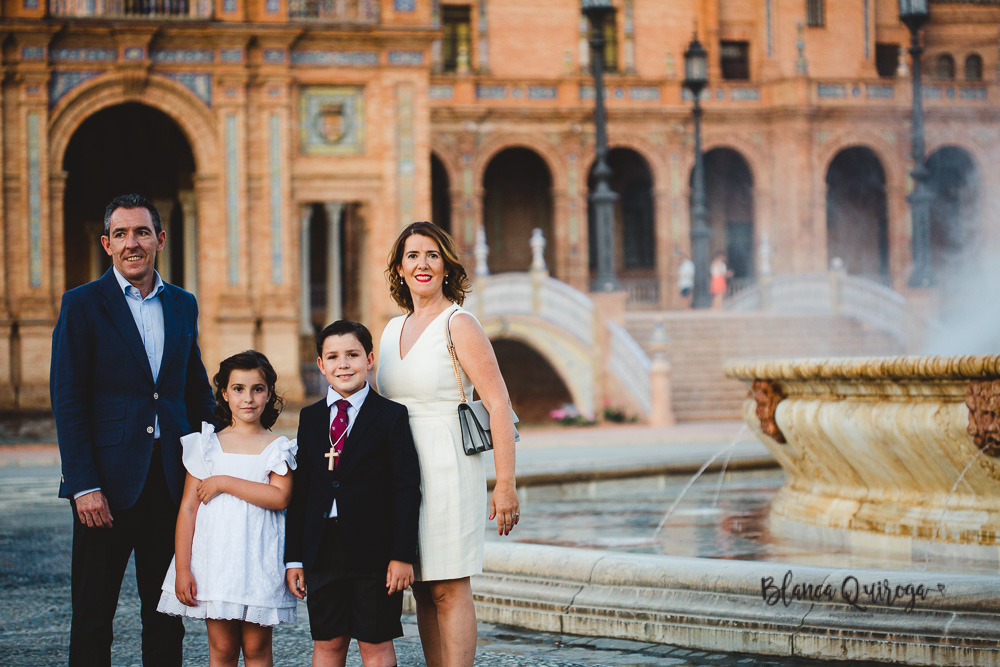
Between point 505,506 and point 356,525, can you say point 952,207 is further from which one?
point 356,525

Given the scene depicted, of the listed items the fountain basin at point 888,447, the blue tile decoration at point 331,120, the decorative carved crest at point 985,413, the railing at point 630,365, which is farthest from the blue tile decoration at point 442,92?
the decorative carved crest at point 985,413

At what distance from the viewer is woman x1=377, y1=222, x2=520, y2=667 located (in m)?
4.29

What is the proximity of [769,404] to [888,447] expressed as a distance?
1.07m

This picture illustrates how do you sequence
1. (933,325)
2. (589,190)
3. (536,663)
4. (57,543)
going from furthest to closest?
(589,190) < (933,325) < (57,543) < (536,663)

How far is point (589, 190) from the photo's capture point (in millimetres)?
38344

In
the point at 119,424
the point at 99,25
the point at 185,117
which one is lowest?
the point at 119,424

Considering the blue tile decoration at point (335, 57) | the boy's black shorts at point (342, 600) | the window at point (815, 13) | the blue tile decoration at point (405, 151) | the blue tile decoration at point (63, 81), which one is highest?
the window at point (815, 13)

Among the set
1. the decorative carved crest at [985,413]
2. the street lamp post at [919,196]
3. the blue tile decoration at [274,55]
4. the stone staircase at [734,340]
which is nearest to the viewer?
the decorative carved crest at [985,413]

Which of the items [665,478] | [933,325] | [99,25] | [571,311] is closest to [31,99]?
[99,25]

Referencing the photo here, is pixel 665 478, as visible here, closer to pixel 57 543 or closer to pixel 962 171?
pixel 57 543

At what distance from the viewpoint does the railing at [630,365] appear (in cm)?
2302

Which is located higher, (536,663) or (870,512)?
(870,512)

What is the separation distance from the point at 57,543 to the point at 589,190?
30.1 meters

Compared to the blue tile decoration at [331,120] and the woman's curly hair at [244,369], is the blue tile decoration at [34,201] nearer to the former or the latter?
the blue tile decoration at [331,120]
